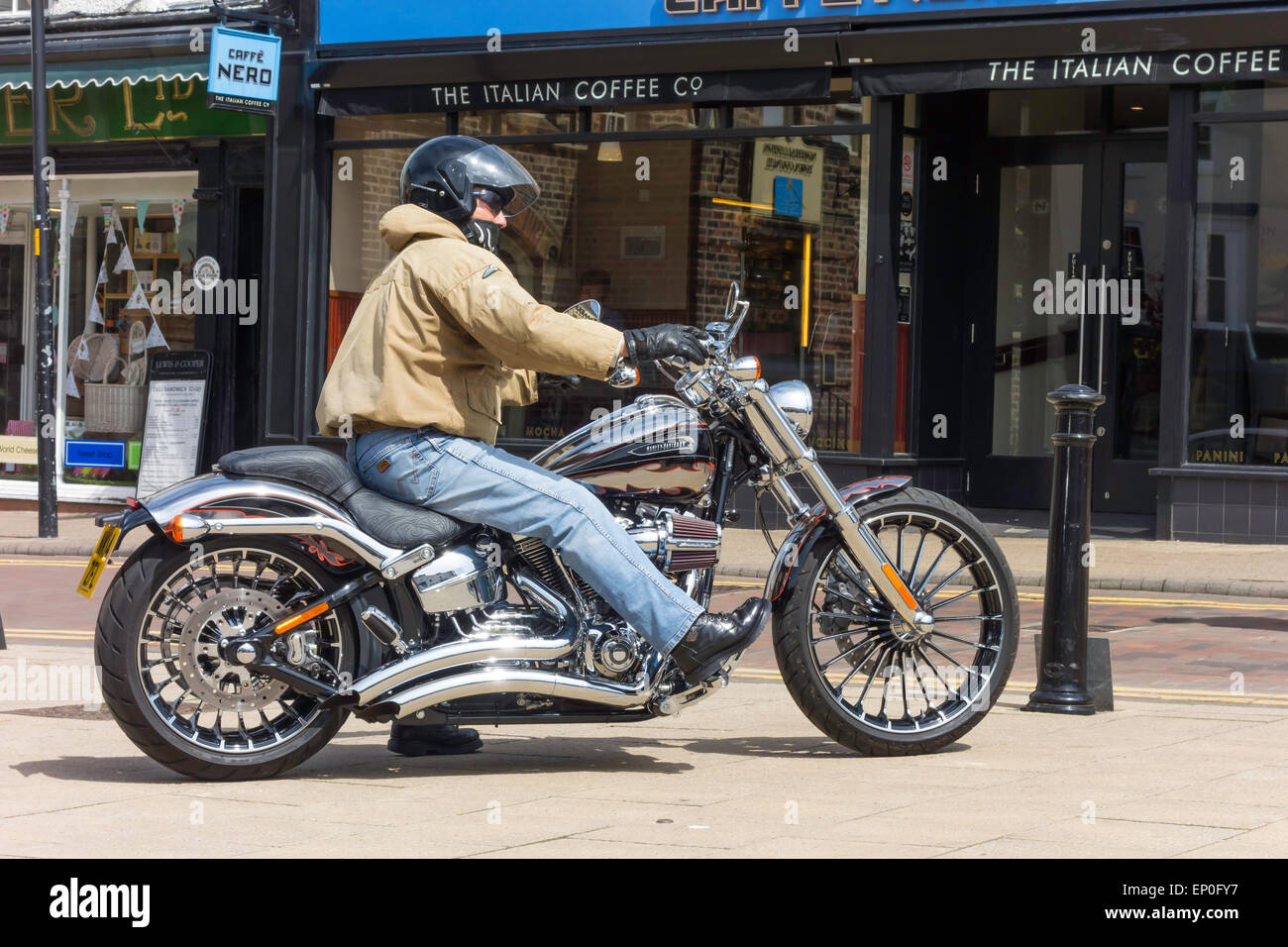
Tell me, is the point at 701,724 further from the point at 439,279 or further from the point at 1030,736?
the point at 439,279

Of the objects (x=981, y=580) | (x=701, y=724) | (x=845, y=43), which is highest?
(x=845, y=43)

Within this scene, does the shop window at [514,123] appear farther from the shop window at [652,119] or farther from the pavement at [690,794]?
the pavement at [690,794]

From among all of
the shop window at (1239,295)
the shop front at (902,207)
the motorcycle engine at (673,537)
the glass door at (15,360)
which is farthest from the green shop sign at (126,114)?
the motorcycle engine at (673,537)

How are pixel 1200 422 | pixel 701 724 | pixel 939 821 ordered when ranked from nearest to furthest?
pixel 939 821 < pixel 701 724 < pixel 1200 422

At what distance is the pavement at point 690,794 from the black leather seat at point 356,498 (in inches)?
29.8

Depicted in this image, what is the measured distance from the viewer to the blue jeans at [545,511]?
556 centimetres

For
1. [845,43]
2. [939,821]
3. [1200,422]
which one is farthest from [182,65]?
[939,821]

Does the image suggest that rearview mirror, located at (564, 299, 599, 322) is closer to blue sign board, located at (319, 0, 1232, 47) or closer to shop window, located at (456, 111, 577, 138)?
blue sign board, located at (319, 0, 1232, 47)

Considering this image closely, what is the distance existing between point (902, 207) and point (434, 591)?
10825 mm

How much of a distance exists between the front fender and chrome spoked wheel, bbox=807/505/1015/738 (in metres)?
0.07

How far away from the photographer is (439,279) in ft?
18.5

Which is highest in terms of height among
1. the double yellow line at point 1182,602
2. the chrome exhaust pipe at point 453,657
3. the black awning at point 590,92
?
the black awning at point 590,92

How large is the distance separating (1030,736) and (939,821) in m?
1.68

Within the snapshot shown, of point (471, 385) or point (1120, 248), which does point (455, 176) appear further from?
point (1120, 248)
